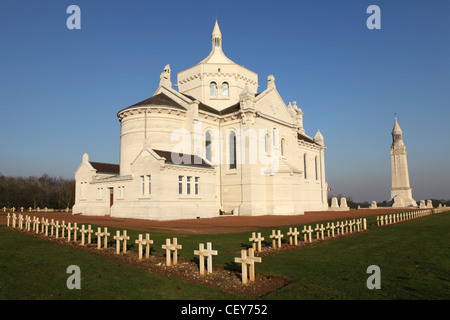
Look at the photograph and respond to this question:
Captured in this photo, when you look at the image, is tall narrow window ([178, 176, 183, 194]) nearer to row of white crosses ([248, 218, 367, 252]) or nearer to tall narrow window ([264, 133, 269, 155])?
tall narrow window ([264, 133, 269, 155])

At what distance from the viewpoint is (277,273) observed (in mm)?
9180

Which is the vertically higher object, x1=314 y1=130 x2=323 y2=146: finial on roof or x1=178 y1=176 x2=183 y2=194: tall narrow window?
x1=314 y1=130 x2=323 y2=146: finial on roof

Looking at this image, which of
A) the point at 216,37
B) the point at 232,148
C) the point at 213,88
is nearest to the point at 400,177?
the point at 232,148

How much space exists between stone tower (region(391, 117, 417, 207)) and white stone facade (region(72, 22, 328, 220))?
38.4m

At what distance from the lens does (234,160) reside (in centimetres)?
3900

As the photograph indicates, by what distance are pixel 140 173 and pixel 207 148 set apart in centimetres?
1114

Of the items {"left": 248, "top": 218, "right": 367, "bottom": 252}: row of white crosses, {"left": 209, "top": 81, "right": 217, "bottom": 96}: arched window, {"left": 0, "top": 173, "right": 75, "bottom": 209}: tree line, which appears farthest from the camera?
{"left": 0, "top": 173, "right": 75, "bottom": 209}: tree line

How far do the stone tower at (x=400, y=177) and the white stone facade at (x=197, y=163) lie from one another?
38428 millimetres

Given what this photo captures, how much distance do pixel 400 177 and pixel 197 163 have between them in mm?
55017

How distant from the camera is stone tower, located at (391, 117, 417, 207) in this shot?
219 feet

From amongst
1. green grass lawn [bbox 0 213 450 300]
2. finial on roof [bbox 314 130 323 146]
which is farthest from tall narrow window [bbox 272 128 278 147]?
green grass lawn [bbox 0 213 450 300]
